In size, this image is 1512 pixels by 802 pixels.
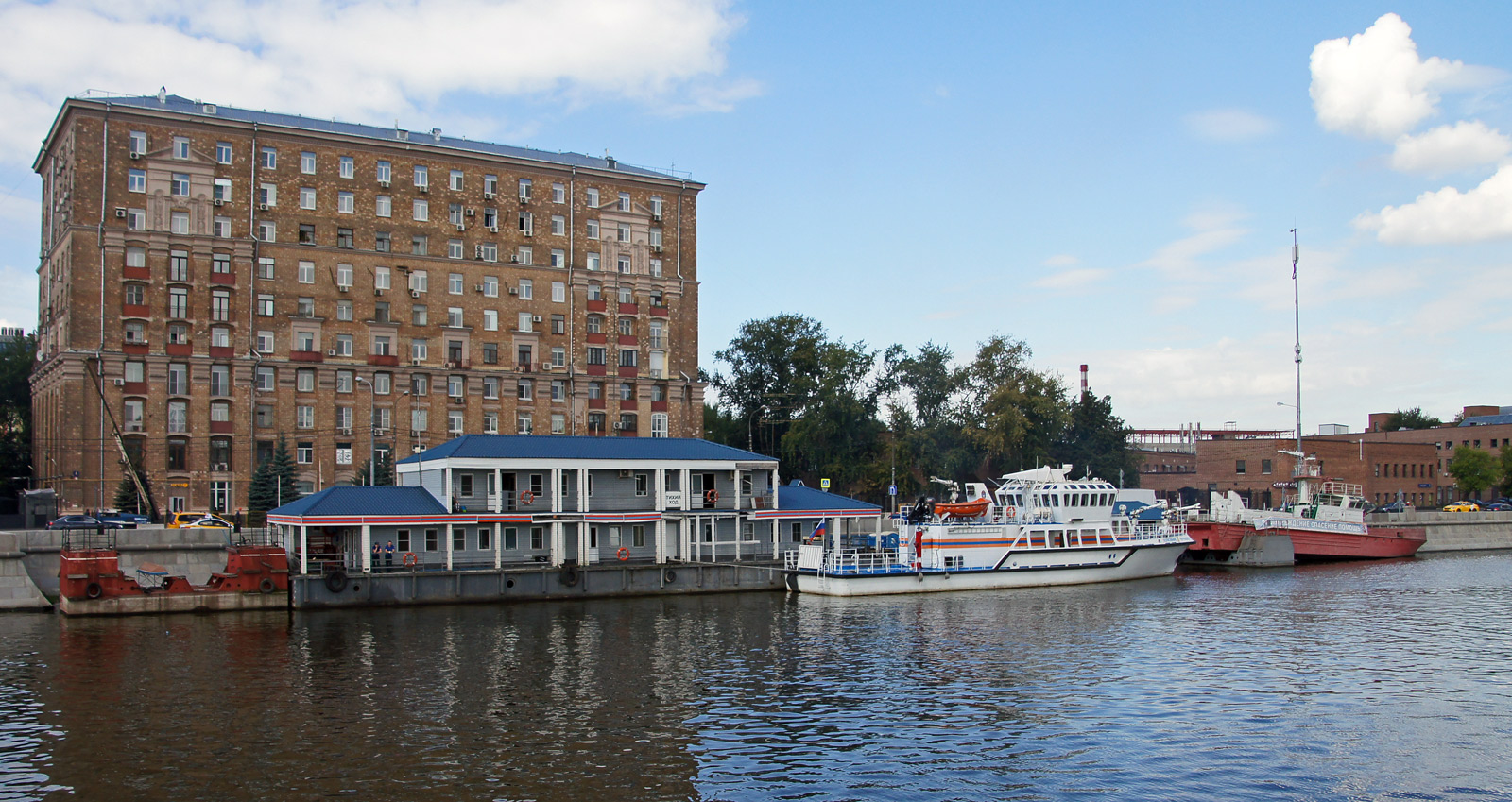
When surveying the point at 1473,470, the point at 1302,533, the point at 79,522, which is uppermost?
the point at 79,522

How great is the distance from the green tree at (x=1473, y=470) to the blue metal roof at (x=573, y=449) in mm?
99238

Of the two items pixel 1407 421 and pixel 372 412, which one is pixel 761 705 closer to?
pixel 372 412

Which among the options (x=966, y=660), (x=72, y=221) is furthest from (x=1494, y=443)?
(x=72, y=221)

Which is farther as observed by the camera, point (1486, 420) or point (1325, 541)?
point (1486, 420)

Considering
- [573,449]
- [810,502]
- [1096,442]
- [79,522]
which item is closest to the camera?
[573,449]

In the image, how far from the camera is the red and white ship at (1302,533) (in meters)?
76.0

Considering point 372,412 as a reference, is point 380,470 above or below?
below

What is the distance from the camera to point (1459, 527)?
95.6m

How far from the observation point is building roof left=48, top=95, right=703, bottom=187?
283 ft

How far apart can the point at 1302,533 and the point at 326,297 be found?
7566 centimetres

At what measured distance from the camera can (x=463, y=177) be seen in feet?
313

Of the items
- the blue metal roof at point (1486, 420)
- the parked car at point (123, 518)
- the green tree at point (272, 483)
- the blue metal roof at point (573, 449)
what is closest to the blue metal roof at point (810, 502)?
the blue metal roof at point (573, 449)

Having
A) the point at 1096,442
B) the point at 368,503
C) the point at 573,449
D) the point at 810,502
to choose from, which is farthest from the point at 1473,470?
the point at 368,503

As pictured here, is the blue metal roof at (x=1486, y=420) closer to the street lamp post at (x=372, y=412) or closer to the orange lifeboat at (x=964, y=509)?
the orange lifeboat at (x=964, y=509)
